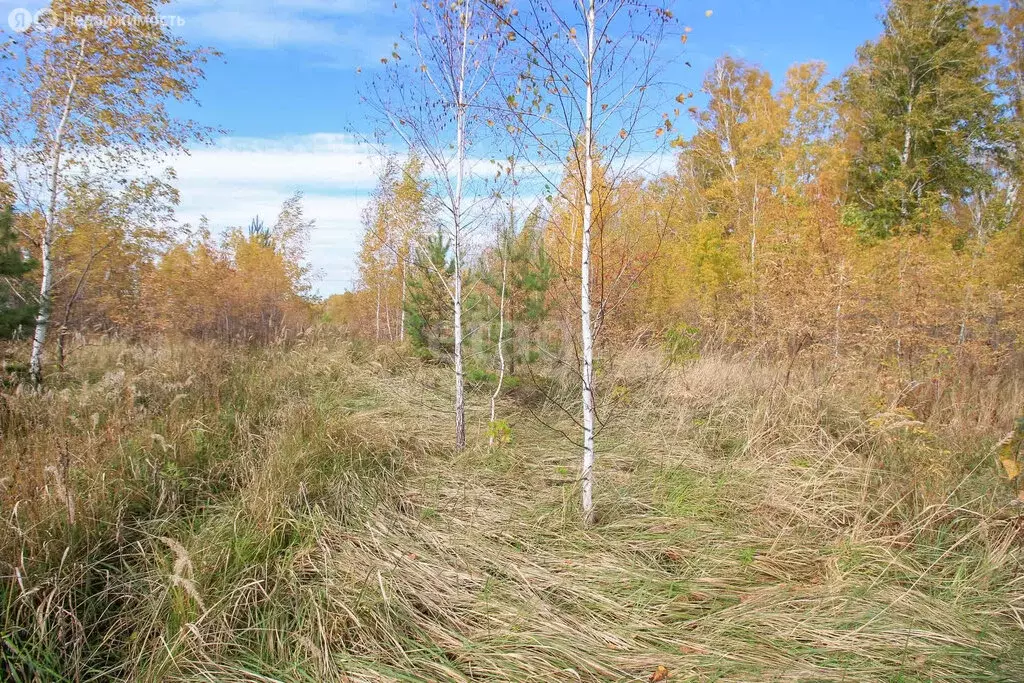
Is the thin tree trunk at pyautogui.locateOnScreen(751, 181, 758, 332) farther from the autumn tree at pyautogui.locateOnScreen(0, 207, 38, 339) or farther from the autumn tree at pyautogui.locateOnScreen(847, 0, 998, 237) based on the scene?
the autumn tree at pyautogui.locateOnScreen(0, 207, 38, 339)

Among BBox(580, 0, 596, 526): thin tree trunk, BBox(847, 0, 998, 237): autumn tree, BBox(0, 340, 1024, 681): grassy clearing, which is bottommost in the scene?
BBox(0, 340, 1024, 681): grassy clearing

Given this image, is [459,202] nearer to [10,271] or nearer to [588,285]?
[588,285]

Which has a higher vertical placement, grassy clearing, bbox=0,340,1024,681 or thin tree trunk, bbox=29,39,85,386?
thin tree trunk, bbox=29,39,85,386

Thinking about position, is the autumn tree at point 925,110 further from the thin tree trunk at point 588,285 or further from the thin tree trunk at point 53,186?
the thin tree trunk at point 53,186

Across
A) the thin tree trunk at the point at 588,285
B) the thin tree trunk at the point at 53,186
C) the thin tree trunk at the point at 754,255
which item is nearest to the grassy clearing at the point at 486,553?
the thin tree trunk at the point at 588,285

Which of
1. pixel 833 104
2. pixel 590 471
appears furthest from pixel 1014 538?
pixel 833 104

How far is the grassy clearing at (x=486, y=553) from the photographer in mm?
Result: 2277

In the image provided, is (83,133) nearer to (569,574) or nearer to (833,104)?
(569,574)

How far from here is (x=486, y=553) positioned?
3086 millimetres

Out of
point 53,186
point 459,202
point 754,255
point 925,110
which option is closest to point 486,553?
point 459,202

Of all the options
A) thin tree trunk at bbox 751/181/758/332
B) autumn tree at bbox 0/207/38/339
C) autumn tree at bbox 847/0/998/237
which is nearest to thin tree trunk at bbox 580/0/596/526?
autumn tree at bbox 0/207/38/339

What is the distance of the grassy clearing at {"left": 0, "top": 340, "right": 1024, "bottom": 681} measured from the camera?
2277mm

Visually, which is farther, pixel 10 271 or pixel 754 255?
pixel 754 255

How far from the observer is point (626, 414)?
571 cm
